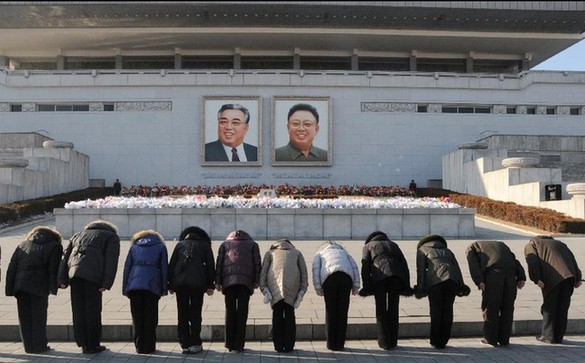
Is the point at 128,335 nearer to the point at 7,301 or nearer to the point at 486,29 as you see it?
the point at 7,301

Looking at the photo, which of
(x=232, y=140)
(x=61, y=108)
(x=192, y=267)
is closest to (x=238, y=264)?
(x=192, y=267)

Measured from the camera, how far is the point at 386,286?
7.02 meters

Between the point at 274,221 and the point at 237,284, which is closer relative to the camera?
the point at 237,284

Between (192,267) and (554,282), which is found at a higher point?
(192,267)

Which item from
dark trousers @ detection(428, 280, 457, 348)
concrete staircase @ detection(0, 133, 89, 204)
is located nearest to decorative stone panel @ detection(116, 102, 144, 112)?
concrete staircase @ detection(0, 133, 89, 204)

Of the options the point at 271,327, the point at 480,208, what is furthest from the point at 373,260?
the point at 480,208

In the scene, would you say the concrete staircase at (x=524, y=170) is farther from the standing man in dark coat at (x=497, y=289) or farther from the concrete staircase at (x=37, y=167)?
the concrete staircase at (x=37, y=167)

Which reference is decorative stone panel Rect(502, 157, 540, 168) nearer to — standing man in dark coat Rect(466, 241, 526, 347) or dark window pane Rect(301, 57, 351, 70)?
standing man in dark coat Rect(466, 241, 526, 347)

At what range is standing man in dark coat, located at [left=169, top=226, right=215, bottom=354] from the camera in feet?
22.3

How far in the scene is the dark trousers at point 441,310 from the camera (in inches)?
276

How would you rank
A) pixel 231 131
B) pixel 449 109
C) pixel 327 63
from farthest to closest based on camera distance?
pixel 327 63 → pixel 449 109 → pixel 231 131

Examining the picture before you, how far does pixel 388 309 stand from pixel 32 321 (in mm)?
4581

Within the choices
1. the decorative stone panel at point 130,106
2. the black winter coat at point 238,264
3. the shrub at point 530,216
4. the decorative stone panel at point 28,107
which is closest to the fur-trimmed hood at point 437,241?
the black winter coat at point 238,264

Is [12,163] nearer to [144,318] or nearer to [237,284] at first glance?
[144,318]
